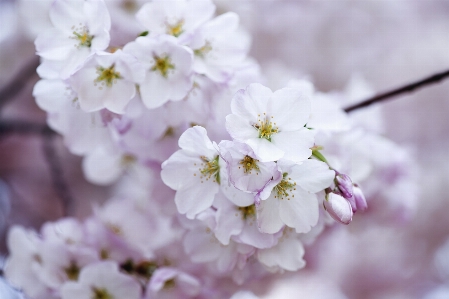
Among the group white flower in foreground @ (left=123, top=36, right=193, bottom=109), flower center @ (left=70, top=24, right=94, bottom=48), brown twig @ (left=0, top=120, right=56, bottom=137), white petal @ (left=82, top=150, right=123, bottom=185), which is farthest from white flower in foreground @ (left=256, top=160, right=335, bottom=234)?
brown twig @ (left=0, top=120, right=56, bottom=137)

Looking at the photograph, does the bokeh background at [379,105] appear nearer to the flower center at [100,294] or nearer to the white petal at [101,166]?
the white petal at [101,166]

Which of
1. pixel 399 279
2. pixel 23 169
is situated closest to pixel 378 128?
pixel 399 279

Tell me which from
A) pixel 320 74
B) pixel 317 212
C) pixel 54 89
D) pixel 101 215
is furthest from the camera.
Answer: pixel 320 74

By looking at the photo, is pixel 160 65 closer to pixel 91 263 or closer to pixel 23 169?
pixel 91 263

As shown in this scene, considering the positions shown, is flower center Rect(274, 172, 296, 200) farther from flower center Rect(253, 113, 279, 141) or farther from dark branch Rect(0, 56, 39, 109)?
dark branch Rect(0, 56, 39, 109)

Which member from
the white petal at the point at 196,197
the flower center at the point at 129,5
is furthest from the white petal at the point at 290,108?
the flower center at the point at 129,5

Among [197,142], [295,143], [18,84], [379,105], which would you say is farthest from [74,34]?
[379,105]

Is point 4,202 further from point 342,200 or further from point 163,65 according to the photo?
point 342,200
